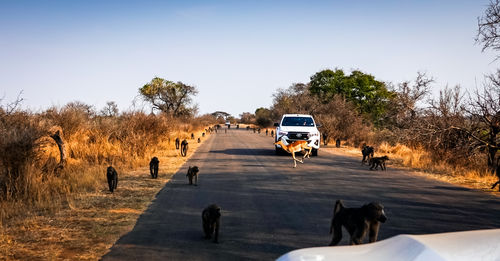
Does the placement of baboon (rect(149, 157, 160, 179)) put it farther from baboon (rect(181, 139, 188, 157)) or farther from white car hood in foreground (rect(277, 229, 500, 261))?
white car hood in foreground (rect(277, 229, 500, 261))

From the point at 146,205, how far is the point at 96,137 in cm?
1164

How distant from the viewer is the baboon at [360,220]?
4.46 m

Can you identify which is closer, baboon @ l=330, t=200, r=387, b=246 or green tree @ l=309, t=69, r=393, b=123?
baboon @ l=330, t=200, r=387, b=246

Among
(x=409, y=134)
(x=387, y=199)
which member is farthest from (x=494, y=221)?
(x=409, y=134)

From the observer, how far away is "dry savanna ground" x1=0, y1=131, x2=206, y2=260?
520 cm

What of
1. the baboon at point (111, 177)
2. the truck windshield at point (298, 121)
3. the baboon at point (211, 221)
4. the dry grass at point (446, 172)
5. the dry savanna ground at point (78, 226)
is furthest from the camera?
the truck windshield at point (298, 121)

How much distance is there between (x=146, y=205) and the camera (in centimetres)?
814

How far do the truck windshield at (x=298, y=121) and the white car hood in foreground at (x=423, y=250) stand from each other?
18.3 meters

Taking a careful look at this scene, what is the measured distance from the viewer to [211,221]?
5641 mm

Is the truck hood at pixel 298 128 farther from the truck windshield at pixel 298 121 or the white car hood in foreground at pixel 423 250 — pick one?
the white car hood in foreground at pixel 423 250

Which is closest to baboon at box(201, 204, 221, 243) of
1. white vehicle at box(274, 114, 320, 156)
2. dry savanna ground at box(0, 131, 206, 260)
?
dry savanna ground at box(0, 131, 206, 260)

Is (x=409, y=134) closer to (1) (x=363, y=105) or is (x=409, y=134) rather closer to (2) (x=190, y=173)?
(2) (x=190, y=173)

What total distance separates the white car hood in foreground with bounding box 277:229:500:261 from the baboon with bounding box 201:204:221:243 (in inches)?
152

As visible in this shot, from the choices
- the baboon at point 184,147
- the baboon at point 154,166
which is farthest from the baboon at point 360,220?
the baboon at point 184,147
